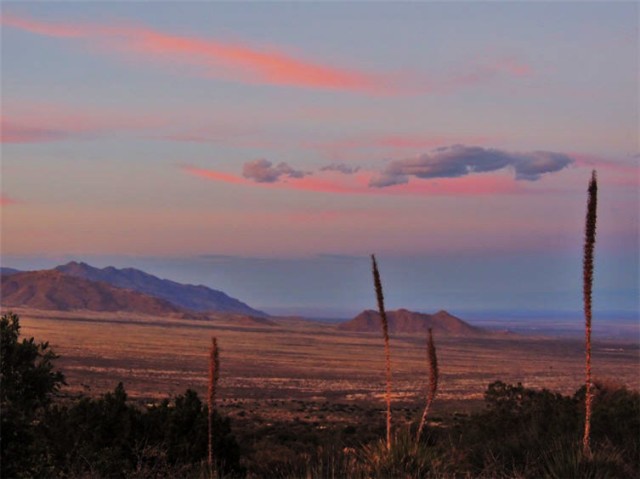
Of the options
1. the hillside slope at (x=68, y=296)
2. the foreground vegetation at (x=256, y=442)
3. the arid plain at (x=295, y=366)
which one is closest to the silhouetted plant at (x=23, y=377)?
the foreground vegetation at (x=256, y=442)

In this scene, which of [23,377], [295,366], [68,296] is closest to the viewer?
[23,377]

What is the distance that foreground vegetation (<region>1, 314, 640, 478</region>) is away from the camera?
8.95 meters

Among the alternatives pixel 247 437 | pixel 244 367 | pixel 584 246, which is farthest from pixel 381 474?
pixel 244 367

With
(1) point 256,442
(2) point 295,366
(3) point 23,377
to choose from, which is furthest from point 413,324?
(3) point 23,377

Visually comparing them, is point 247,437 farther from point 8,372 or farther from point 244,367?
point 244,367

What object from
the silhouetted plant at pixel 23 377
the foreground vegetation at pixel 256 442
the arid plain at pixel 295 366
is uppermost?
the silhouetted plant at pixel 23 377

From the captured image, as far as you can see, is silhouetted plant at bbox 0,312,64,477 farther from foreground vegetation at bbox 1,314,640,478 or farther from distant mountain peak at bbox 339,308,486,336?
distant mountain peak at bbox 339,308,486,336

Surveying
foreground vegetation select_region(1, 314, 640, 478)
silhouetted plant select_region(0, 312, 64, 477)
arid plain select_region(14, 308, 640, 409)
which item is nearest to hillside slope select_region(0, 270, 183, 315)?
arid plain select_region(14, 308, 640, 409)

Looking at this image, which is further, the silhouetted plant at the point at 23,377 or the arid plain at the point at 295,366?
the arid plain at the point at 295,366

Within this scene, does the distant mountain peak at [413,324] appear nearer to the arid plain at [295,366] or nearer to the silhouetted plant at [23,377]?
the arid plain at [295,366]

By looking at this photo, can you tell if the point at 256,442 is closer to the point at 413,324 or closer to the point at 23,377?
the point at 23,377

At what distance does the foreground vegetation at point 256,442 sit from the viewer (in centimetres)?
895

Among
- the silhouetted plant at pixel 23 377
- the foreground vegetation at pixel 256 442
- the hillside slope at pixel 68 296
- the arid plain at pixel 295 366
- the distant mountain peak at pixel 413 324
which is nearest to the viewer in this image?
the foreground vegetation at pixel 256 442

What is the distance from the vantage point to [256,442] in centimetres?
2492
